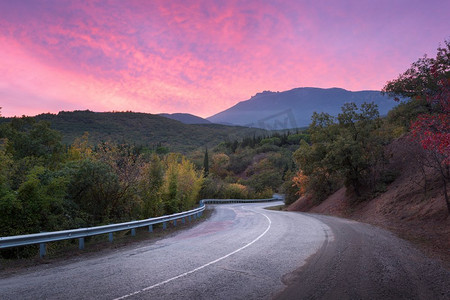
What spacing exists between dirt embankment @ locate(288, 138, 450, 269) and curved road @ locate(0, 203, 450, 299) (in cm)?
182

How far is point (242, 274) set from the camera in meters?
6.44

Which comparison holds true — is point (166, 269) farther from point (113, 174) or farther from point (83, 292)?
point (113, 174)

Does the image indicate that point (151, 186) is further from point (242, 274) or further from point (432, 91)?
point (432, 91)

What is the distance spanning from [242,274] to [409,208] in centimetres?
1466

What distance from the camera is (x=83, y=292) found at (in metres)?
5.31

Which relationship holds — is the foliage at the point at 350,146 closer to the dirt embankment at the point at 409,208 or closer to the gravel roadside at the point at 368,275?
the dirt embankment at the point at 409,208

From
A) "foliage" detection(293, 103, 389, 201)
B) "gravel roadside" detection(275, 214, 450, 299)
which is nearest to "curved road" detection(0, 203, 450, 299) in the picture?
"gravel roadside" detection(275, 214, 450, 299)

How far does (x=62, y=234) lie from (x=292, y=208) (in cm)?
3427

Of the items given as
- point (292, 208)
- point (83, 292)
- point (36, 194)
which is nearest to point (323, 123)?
point (292, 208)

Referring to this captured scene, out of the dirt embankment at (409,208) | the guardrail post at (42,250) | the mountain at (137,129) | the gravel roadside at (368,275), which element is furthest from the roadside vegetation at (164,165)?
the mountain at (137,129)

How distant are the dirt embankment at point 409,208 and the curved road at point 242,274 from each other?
71.6 inches

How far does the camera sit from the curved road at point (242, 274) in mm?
5246

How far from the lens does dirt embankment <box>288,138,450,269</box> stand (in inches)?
449

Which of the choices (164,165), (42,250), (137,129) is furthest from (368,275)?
(137,129)
